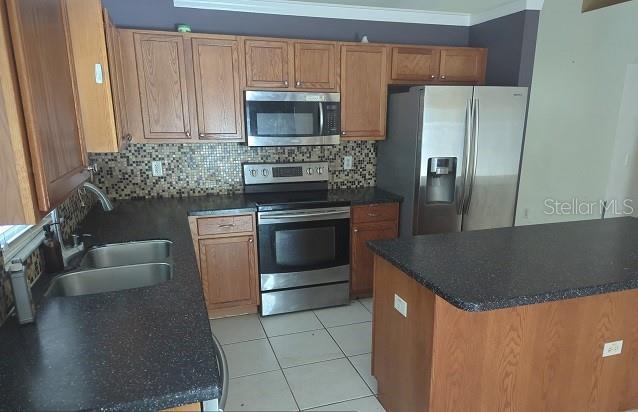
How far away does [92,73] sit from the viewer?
5.77 ft

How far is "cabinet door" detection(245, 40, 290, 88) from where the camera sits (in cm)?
295

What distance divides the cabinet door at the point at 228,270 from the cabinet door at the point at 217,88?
2.69 feet

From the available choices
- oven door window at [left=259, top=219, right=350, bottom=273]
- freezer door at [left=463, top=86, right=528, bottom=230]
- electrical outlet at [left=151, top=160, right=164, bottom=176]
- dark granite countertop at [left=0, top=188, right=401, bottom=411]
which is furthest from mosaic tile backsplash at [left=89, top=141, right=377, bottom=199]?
dark granite countertop at [left=0, top=188, right=401, bottom=411]

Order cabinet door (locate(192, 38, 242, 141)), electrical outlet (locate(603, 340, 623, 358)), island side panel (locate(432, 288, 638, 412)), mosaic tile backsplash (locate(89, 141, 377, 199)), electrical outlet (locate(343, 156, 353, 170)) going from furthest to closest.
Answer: electrical outlet (locate(343, 156, 353, 170))
mosaic tile backsplash (locate(89, 141, 377, 199))
cabinet door (locate(192, 38, 242, 141))
electrical outlet (locate(603, 340, 623, 358))
island side panel (locate(432, 288, 638, 412))

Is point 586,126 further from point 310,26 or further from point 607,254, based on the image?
point 310,26

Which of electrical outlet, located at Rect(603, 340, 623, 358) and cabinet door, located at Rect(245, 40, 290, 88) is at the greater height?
cabinet door, located at Rect(245, 40, 290, 88)

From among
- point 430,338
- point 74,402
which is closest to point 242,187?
point 430,338

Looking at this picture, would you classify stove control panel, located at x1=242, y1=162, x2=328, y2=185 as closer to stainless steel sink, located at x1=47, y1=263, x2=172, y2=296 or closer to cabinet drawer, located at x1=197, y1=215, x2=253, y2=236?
cabinet drawer, located at x1=197, y1=215, x2=253, y2=236

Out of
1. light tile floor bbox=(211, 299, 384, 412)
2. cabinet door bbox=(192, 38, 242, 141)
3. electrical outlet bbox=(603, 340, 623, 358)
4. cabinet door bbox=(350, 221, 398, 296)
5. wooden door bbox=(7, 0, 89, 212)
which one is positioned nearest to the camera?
wooden door bbox=(7, 0, 89, 212)

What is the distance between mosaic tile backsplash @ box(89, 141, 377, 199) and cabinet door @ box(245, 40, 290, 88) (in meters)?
0.59

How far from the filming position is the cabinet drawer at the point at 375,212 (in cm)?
315

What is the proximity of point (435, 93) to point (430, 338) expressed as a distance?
1881mm

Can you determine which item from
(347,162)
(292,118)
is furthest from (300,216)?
(347,162)

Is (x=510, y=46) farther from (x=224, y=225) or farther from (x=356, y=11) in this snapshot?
(x=224, y=225)
